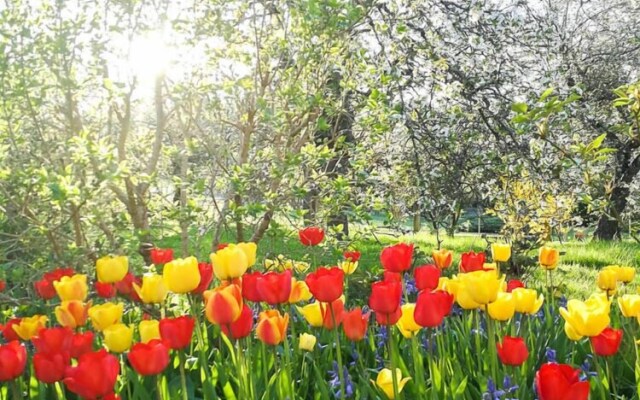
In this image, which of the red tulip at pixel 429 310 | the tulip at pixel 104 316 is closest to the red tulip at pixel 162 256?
the tulip at pixel 104 316

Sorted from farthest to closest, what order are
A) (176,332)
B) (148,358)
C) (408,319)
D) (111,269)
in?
(111,269)
(408,319)
(176,332)
(148,358)

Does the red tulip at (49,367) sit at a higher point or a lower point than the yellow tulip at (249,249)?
lower

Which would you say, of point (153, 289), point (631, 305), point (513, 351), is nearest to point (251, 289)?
point (153, 289)

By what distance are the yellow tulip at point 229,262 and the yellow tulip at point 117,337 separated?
287 mm

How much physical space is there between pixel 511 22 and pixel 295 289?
3.32 meters

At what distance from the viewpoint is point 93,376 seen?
129 centimetres

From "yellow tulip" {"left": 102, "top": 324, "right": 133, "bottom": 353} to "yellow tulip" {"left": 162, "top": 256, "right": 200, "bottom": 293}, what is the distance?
0.54 ft

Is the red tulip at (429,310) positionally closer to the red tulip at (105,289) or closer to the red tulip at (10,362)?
the red tulip at (10,362)

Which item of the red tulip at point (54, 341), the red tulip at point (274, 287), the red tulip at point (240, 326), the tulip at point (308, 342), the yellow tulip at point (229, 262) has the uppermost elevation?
the yellow tulip at point (229, 262)

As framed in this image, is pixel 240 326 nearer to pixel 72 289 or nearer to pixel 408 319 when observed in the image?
pixel 408 319

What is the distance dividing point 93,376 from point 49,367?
8.9 inches

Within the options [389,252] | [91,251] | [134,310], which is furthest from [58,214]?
[389,252]

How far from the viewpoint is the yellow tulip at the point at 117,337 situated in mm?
1684

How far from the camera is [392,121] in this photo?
4.10 metres
